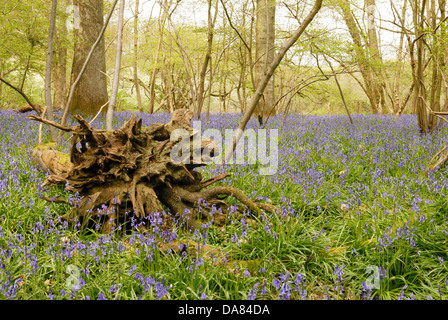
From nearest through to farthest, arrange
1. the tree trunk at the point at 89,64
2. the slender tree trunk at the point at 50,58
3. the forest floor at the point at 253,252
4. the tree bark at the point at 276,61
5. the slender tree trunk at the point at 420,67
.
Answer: the forest floor at the point at 253,252 → the tree bark at the point at 276,61 → the slender tree trunk at the point at 50,58 → the slender tree trunk at the point at 420,67 → the tree trunk at the point at 89,64

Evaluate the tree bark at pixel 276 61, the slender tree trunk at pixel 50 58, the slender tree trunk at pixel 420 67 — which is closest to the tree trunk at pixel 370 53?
the slender tree trunk at pixel 420 67

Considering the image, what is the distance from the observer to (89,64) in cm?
875

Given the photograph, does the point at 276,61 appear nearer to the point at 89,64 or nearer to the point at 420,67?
the point at 420,67

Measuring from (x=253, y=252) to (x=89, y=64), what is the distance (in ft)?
26.8

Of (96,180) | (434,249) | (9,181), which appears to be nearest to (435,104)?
(434,249)

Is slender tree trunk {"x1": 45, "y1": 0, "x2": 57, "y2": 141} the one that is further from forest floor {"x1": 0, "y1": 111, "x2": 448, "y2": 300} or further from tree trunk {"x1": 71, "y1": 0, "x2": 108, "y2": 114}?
tree trunk {"x1": 71, "y1": 0, "x2": 108, "y2": 114}

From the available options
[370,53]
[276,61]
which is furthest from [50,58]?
[370,53]

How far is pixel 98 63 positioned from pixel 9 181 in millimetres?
5937

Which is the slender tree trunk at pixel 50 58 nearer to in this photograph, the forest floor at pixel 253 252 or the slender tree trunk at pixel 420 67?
the forest floor at pixel 253 252

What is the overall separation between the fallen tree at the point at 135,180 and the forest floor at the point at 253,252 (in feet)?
0.61

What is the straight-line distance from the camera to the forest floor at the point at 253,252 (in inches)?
87.4

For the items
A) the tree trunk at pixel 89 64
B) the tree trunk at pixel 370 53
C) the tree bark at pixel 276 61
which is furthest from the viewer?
the tree trunk at pixel 370 53

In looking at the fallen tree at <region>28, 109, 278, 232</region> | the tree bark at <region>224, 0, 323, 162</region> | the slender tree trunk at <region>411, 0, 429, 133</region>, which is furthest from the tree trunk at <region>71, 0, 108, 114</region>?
the slender tree trunk at <region>411, 0, 429, 133</region>
